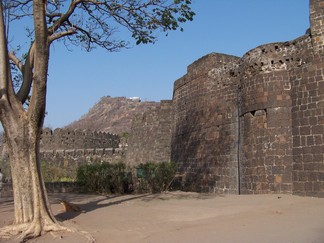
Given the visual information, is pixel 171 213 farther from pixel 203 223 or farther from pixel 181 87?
pixel 181 87

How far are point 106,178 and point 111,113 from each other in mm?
59578

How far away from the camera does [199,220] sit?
28.1 ft

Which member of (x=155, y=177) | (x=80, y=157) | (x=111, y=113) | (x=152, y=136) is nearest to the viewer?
(x=155, y=177)

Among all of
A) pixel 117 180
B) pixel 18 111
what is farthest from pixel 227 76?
pixel 18 111

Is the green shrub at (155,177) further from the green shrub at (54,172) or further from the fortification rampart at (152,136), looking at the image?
the green shrub at (54,172)

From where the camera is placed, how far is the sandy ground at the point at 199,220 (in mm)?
6895

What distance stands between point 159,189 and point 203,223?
633cm

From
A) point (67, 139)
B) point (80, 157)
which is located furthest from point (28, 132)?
point (67, 139)

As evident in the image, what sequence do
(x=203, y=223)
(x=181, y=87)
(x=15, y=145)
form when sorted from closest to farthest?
(x=15, y=145), (x=203, y=223), (x=181, y=87)

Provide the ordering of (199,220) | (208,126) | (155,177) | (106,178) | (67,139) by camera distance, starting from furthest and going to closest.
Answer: (67,139), (208,126), (106,178), (155,177), (199,220)

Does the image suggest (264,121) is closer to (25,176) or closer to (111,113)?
(25,176)

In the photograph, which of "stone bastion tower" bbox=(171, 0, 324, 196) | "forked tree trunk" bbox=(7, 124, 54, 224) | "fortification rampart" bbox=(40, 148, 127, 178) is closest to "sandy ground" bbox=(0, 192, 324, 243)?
"forked tree trunk" bbox=(7, 124, 54, 224)

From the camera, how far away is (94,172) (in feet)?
49.5

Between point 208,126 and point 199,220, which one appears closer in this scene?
point 199,220
